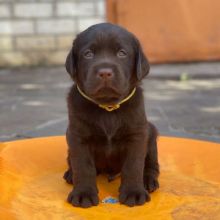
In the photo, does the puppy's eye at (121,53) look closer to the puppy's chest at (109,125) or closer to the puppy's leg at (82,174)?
the puppy's chest at (109,125)

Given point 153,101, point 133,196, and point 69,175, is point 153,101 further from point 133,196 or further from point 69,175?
point 133,196

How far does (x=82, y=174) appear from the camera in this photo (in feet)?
8.30

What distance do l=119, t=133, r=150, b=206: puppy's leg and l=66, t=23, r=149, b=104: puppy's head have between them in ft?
0.79

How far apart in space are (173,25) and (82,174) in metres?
6.47

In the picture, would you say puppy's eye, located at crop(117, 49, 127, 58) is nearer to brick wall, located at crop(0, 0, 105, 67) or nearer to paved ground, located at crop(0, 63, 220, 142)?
paved ground, located at crop(0, 63, 220, 142)

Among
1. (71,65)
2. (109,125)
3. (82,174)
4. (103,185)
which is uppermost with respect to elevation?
(71,65)

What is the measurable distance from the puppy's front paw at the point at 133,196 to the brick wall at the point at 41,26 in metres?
6.23

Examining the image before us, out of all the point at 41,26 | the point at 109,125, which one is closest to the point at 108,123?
the point at 109,125

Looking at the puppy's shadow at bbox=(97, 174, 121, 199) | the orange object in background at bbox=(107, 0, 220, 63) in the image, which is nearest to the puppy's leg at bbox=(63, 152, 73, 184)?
the puppy's shadow at bbox=(97, 174, 121, 199)

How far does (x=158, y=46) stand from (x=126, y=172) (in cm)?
633

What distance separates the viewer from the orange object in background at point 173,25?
8.50 metres

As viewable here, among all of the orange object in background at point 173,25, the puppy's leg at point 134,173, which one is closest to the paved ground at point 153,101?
the orange object in background at point 173,25

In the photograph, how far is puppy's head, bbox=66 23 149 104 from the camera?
2.38m

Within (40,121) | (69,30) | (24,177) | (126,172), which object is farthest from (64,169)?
(69,30)
